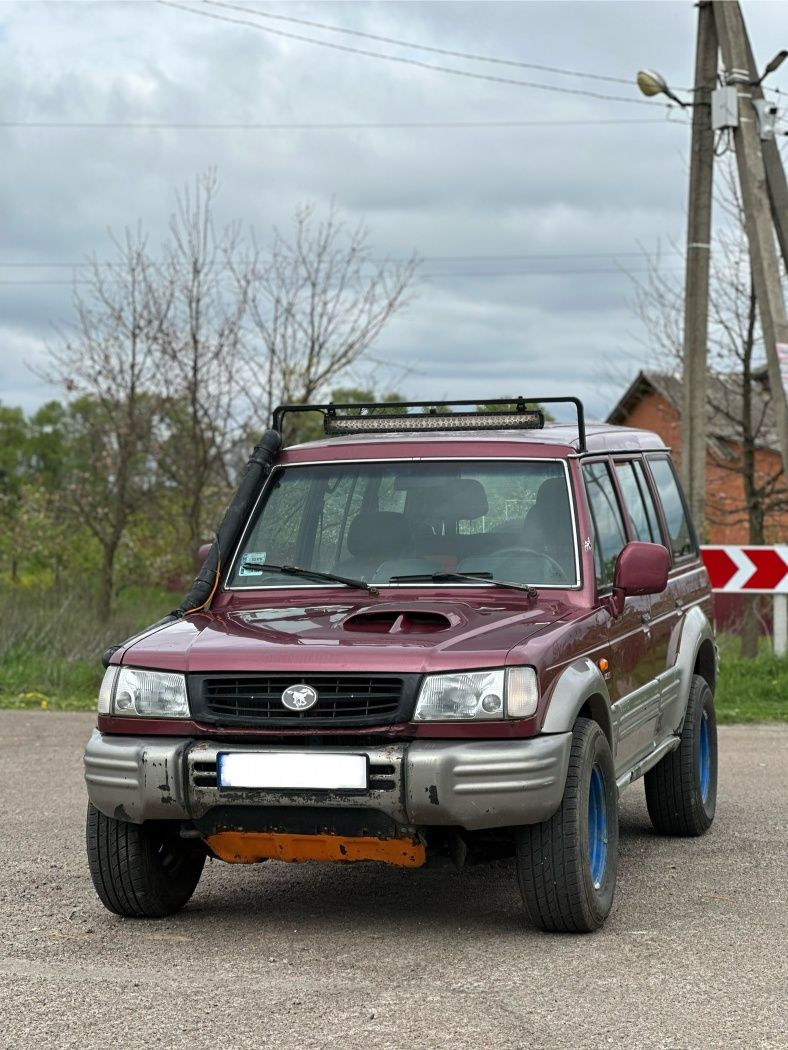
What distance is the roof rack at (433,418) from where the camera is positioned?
7199mm

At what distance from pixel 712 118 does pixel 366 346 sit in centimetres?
828

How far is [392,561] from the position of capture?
6.72 meters

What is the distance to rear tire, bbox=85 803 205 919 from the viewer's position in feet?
19.8

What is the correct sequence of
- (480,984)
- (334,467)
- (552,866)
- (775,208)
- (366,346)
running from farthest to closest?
(366,346) → (775,208) → (334,467) → (552,866) → (480,984)

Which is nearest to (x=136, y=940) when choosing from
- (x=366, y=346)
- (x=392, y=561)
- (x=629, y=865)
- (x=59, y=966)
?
(x=59, y=966)

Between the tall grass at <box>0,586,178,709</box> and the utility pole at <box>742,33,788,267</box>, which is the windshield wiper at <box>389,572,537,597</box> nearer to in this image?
the tall grass at <box>0,586,178,709</box>

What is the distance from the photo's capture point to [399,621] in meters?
5.94

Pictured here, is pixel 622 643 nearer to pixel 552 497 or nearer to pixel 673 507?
pixel 552 497

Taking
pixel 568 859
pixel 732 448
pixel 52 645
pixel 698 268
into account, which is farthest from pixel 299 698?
pixel 732 448

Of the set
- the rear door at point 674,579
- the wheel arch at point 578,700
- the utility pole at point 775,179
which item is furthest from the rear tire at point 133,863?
the utility pole at point 775,179

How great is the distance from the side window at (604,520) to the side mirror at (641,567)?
133mm

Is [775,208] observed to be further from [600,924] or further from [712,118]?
[600,924]

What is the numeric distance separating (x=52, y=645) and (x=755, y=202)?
7979 millimetres

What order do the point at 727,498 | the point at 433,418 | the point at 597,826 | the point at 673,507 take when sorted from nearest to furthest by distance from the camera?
1. the point at 597,826
2. the point at 433,418
3. the point at 673,507
4. the point at 727,498
